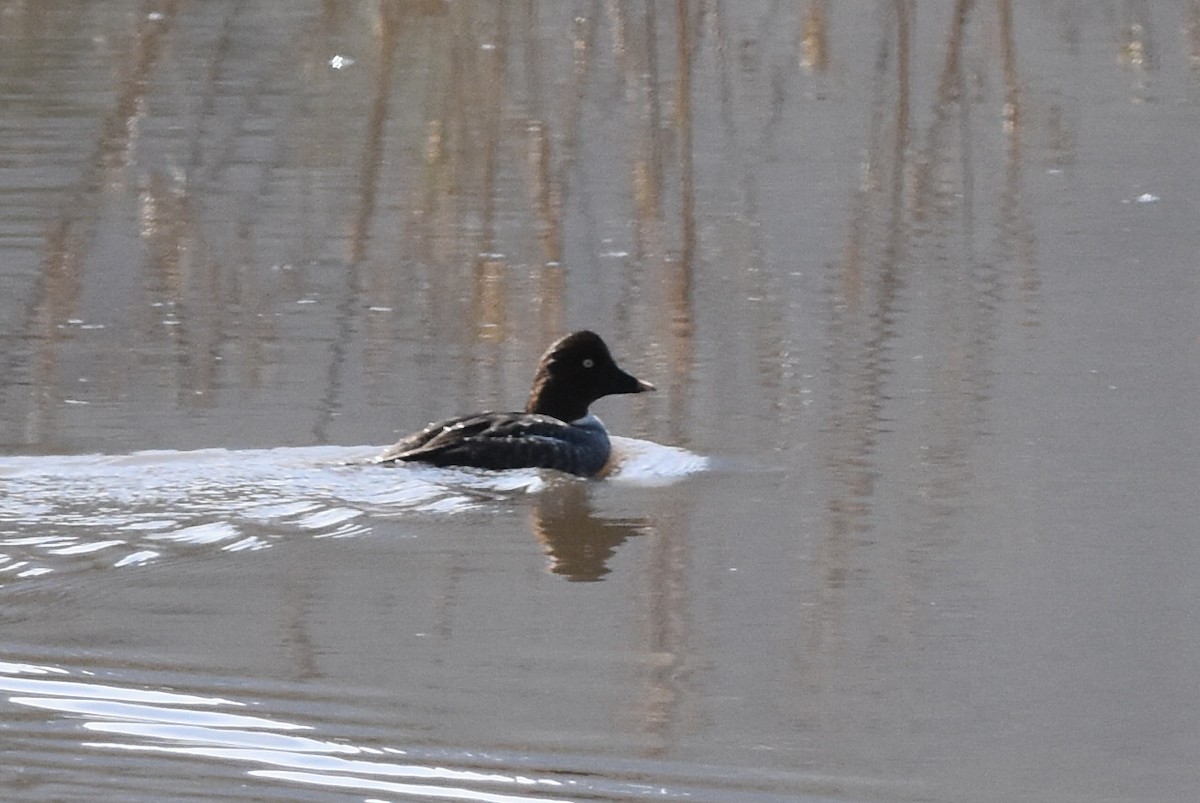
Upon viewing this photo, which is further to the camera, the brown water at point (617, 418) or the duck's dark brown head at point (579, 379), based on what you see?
the duck's dark brown head at point (579, 379)

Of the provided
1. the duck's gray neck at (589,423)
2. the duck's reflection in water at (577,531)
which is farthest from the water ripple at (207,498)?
the duck's gray neck at (589,423)

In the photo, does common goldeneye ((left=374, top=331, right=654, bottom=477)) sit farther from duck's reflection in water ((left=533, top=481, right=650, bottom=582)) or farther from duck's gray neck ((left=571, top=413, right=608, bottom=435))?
duck's reflection in water ((left=533, top=481, right=650, bottom=582))

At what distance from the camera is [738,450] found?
7188 mm

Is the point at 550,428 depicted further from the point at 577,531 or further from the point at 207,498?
the point at 207,498

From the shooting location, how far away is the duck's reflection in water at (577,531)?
6.09 m

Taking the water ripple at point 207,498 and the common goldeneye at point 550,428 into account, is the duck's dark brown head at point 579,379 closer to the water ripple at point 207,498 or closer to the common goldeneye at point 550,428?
the common goldeneye at point 550,428

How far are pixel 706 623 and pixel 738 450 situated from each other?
5.79 feet

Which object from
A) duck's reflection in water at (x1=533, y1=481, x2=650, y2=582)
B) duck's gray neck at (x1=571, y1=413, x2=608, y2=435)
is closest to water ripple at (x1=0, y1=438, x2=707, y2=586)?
duck's reflection in water at (x1=533, y1=481, x2=650, y2=582)

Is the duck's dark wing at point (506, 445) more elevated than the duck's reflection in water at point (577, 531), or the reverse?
the duck's dark wing at point (506, 445)

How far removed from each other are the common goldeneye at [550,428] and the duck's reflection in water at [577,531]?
0.20m

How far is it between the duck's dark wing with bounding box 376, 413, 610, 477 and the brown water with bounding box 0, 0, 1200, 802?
122 millimetres

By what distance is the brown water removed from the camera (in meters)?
4.64

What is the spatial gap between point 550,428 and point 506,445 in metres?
0.25

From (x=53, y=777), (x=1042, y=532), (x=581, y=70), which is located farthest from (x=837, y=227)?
(x=53, y=777)
